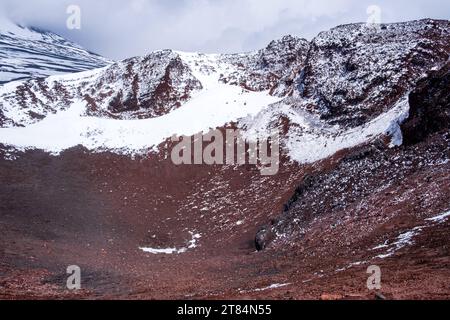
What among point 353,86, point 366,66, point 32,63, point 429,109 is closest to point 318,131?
point 353,86

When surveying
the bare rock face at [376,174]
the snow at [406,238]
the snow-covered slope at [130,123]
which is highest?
the snow-covered slope at [130,123]

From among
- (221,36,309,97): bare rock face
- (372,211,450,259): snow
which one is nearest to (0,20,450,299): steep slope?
(372,211,450,259): snow

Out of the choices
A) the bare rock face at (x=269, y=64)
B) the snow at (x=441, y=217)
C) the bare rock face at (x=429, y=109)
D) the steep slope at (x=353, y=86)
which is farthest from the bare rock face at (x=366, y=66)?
the snow at (x=441, y=217)

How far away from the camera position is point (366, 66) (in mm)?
41875

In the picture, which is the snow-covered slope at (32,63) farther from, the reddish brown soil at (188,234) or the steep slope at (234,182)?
the reddish brown soil at (188,234)

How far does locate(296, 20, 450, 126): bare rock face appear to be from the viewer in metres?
38.4

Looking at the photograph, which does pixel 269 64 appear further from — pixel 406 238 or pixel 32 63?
pixel 32 63

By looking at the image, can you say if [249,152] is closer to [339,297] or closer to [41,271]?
[41,271]

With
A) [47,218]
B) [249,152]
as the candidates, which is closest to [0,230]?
[47,218]

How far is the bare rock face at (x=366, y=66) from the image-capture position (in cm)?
3844

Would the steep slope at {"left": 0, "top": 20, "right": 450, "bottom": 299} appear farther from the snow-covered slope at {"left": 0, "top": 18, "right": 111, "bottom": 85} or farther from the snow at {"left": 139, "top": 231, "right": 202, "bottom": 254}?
the snow-covered slope at {"left": 0, "top": 18, "right": 111, "bottom": 85}

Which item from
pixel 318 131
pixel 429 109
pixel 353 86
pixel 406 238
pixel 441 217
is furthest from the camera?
pixel 353 86

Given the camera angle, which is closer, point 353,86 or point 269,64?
point 353,86

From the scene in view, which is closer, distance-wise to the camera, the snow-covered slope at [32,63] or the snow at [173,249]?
the snow at [173,249]
